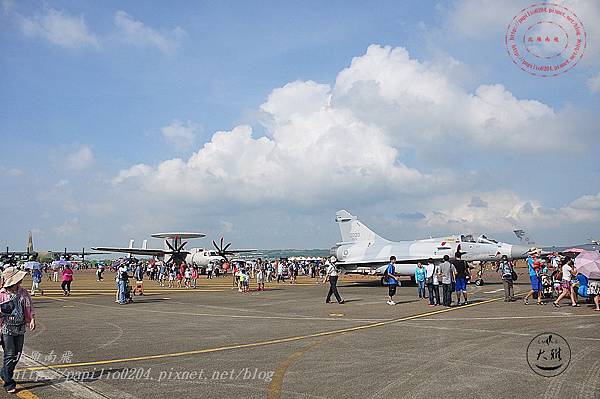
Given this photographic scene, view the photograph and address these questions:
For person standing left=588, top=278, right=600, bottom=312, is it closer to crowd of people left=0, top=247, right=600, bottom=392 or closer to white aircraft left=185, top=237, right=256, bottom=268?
crowd of people left=0, top=247, right=600, bottom=392

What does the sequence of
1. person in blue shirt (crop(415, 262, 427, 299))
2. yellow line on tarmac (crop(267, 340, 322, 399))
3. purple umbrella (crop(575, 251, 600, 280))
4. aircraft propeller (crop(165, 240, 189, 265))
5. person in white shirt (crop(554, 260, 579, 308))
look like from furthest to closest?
aircraft propeller (crop(165, 240, 189, 265))
person in blue shirt (crop(415, 262, 427, 299))
person in white shirt (crop(554, 260, 579, 308))
purple umbrella (crop(575, 251, 600, 280))
yellow line on tarmac (crop(267, 340, 322, 399))

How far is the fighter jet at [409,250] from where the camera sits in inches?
1129

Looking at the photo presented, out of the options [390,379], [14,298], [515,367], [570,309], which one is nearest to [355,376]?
[390,379]

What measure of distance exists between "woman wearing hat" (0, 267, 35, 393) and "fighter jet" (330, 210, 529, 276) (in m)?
25.4

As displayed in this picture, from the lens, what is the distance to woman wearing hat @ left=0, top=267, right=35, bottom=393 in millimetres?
6648

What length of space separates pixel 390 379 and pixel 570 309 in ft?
36.2

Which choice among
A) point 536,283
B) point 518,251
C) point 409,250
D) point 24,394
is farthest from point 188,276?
point 24,394

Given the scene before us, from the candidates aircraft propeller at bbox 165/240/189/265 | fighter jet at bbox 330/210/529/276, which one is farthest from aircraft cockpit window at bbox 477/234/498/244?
aircraft propeller at bbox 165/240/189/265

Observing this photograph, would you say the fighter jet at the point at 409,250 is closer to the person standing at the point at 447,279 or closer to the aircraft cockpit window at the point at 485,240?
the aircraft cockpit window at the point at 485,240

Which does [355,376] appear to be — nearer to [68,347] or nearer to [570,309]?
→ [68,347]

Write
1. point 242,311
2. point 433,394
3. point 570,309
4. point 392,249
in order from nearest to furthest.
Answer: point 433,394
point 570,309
point 242,311
point 392,249

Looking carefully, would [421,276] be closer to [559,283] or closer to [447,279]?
[447,279]

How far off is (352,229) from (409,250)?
336 inches

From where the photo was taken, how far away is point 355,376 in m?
7.31
